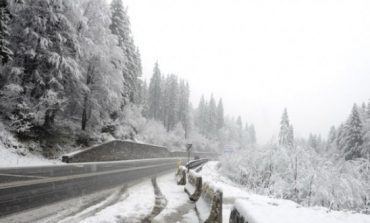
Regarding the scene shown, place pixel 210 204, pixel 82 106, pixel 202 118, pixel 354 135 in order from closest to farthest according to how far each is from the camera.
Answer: pixel 210 204 → pixel 82 106 → pixel 354 135 → pixel 202 118

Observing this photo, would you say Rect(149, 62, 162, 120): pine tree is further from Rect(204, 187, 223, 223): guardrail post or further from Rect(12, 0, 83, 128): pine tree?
Rect(204, 187, 223, 223): guardrail post

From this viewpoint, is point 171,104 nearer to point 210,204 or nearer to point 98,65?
point 98,65

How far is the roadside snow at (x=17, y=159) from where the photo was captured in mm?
16406

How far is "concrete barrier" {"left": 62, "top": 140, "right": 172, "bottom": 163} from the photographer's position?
22609 mm

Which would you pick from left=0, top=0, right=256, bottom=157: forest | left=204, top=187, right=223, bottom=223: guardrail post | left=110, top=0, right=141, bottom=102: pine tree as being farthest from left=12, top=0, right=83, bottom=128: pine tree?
left=204, top=187, right=223, bottom=223: guardrail post

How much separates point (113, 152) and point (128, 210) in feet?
72.4

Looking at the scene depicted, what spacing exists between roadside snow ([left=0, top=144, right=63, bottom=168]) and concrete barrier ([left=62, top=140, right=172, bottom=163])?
6.28 ft

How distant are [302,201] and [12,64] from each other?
20336 mm

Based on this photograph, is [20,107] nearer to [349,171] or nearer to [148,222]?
[148,222]

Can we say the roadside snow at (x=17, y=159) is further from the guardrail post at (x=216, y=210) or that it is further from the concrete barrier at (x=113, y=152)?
the guardrail post at (x=216, y=210)

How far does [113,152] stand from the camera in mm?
29562

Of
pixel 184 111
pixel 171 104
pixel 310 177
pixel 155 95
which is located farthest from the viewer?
pixel 184 111

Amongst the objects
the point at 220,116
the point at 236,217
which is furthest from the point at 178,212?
the point at 220,116

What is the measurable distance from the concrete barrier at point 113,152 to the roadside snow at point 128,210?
12255 mm
